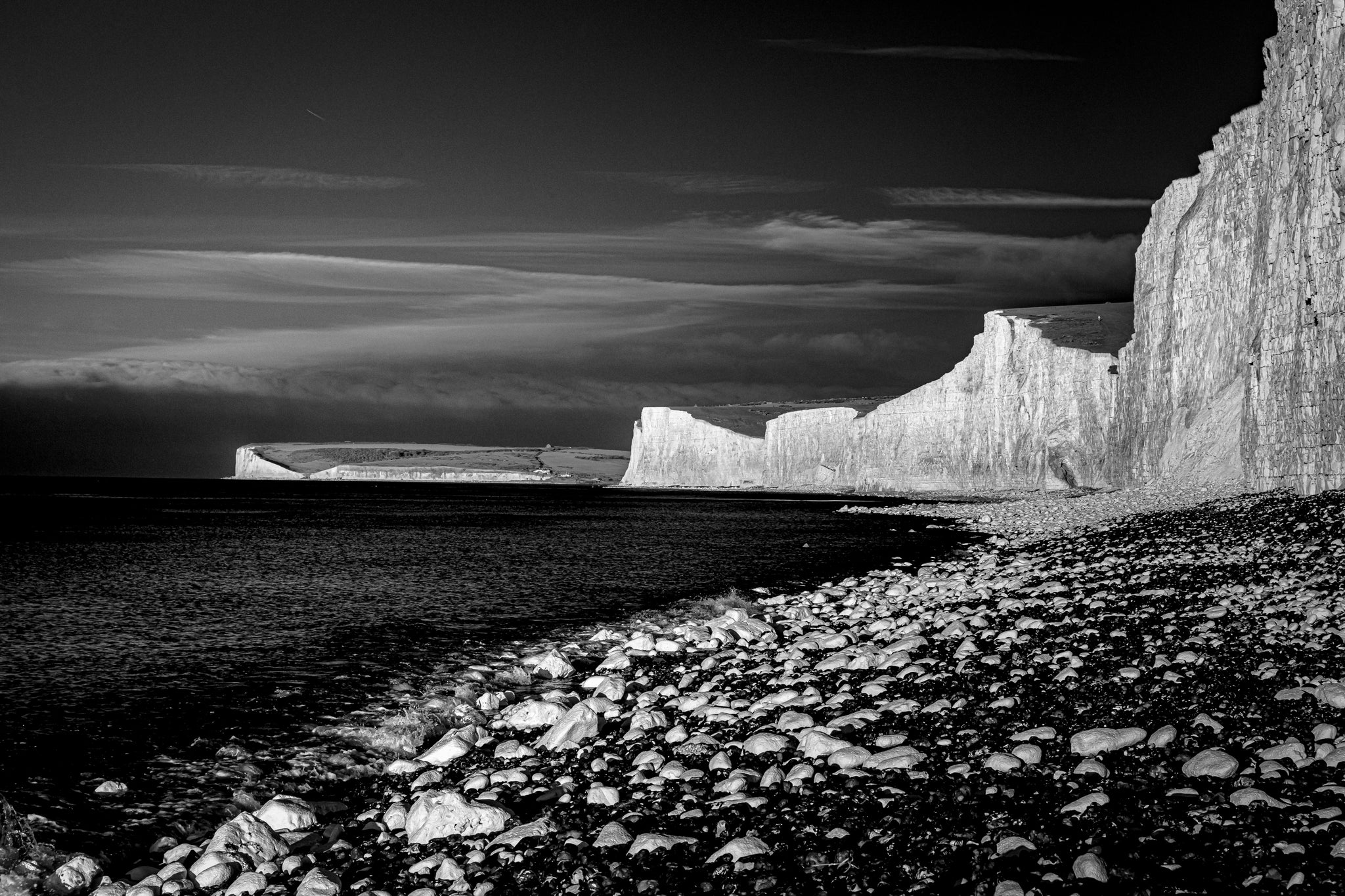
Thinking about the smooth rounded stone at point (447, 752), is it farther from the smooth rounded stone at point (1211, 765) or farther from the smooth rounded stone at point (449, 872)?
the smooth rounded stone at point (1211, 765)

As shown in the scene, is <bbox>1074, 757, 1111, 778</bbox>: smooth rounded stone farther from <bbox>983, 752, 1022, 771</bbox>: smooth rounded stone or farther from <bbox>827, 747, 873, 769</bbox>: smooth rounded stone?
<bbox>827, 747, 873, 769</bbox>: smooth rounded stone

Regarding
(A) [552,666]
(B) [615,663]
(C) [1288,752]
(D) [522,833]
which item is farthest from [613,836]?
(A) [552,666]

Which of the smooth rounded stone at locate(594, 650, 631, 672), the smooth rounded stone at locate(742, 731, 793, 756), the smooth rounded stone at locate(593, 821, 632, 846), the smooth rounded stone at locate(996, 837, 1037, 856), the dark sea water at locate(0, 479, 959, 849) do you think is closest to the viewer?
the smooth rounded stone at locate(996, 837, 1037, 856)

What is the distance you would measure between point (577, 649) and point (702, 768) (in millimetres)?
7163

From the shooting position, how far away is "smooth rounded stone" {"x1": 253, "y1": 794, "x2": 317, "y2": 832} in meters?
6.98

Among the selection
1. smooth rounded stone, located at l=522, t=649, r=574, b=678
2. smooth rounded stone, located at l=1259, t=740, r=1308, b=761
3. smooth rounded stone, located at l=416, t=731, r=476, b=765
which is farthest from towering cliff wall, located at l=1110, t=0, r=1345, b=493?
smooth rounded stone, located at l=416, t=731, r=476, b=765

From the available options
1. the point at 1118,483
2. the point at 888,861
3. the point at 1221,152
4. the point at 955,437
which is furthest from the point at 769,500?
the point at 888,861

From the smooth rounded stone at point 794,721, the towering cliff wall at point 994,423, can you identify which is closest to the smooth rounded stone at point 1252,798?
the smooth rounded stone at point 794,721

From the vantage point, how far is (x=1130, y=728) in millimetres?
6512

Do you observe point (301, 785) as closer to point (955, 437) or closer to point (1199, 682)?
point (1199, 682)

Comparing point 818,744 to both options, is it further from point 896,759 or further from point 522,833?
point 522,833

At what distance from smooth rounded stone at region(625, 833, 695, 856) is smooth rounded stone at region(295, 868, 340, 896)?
69.3 inches

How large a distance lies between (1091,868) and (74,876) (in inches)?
243

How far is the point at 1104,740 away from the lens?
253 inches
